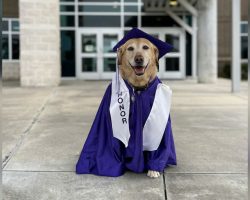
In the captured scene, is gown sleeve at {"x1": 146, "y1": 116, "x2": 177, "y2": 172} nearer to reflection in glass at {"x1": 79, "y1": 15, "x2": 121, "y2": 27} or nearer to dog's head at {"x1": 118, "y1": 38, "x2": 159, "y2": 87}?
dog's head at {"x1": 118, "y1": 38, "x2": 159, "y2": 87}

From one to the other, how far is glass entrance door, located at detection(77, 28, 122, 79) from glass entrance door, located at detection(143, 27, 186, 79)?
1.88 m

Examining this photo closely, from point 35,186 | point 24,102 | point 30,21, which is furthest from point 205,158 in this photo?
point 30,21

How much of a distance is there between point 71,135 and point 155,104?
253cm

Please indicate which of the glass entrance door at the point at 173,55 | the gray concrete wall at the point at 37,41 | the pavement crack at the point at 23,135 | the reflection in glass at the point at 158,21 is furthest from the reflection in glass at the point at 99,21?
the pavement crack at the point at 23,135

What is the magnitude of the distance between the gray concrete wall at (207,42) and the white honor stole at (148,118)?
1333 centimetres

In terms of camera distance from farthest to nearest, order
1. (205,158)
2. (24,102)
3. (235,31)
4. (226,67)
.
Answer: (226,67) < (235,31) < (24,102) < (205,158)

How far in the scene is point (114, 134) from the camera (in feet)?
13.8

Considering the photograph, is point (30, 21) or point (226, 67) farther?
point (226, 67)

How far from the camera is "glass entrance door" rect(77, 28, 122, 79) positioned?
19.8 meters

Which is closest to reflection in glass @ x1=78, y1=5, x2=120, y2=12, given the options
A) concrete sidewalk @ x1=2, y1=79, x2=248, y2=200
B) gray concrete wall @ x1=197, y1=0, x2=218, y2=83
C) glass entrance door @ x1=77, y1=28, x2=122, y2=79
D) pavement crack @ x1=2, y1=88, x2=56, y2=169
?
glass entrance door @ x1=77, y1=28, x2=122, y2=79

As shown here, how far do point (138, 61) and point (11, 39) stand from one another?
1713cm

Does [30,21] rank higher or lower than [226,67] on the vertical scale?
higher

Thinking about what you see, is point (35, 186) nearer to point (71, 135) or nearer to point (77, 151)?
point (77, 151)

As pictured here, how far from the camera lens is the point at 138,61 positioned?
3996 mm
